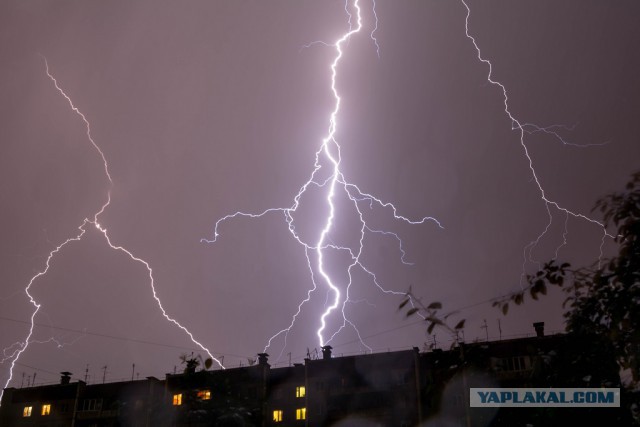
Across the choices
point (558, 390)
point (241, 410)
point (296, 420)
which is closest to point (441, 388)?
point (558, 390)

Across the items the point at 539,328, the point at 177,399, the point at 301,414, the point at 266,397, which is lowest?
the point at 301,414

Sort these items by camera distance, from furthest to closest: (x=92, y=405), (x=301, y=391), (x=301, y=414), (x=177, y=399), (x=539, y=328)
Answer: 1. (x=92, y=405)
2. (x=177, y=399)
3. (x=301, y=391)
4. (x=301, y=414)
5. (x=539, y=328)

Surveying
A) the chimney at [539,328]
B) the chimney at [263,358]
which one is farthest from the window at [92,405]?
the chimney at [539,328]

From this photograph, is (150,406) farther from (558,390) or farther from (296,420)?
(558,390)

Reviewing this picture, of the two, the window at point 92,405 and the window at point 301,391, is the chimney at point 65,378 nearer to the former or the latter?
the window at point 92,405

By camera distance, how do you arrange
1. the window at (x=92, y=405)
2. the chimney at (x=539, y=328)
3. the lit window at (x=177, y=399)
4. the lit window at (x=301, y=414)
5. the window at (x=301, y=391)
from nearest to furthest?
the chimney at (x=539, y=328) → the lit window at (x=301, y=414) → the window at (x=301, y=391) → the lit window at (x=177, y=399) → the window at (x=92, y=405)

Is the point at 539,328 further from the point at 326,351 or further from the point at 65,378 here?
the point at 65,378

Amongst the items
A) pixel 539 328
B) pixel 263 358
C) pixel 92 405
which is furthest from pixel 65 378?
pixel 539 328

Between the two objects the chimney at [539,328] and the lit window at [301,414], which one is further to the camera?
the lit window at [301,414]

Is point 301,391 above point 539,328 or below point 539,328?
below

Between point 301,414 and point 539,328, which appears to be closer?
point 539,328

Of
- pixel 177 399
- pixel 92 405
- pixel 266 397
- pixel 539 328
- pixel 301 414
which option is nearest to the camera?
pixel 539 328

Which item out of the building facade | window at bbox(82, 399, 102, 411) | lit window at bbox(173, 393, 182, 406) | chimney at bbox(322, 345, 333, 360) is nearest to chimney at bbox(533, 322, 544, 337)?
the building facade

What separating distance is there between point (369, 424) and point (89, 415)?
2051 cm
